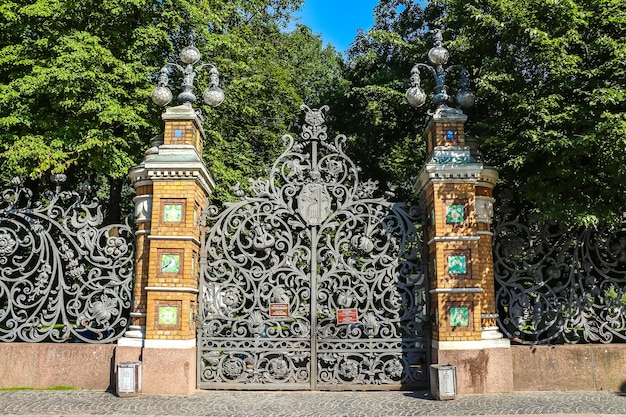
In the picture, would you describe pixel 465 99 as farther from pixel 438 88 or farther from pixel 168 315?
pixel 168 315

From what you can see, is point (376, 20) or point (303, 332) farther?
point (376, 20)

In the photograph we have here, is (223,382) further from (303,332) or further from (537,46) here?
(537,46)

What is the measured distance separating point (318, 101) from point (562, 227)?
14526mm

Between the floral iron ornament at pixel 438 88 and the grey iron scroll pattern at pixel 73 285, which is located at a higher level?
the floral iron ornament at pixel 438 88

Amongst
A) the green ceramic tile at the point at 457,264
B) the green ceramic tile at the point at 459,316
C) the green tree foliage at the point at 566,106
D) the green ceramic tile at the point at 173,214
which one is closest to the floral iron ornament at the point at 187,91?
the green ceramic tile at the point at 173,214

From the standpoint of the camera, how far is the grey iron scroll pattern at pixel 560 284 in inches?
325

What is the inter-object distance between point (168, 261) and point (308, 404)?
2.95 meters

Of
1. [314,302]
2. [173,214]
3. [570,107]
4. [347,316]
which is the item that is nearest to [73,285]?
[173,214]

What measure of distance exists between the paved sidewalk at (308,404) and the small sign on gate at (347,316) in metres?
1.08

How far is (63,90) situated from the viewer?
1148 cm

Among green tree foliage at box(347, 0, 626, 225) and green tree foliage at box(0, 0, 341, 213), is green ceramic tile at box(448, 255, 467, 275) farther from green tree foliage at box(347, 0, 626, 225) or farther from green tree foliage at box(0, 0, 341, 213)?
green tree foliage at box(0, 0, 341, 213)

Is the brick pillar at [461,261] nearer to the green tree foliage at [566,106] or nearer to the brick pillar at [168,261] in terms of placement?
the green tree foliage at [566,106]

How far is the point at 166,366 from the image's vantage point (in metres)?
7.78

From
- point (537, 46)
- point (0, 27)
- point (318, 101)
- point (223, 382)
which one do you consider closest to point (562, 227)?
point (537, 46)
